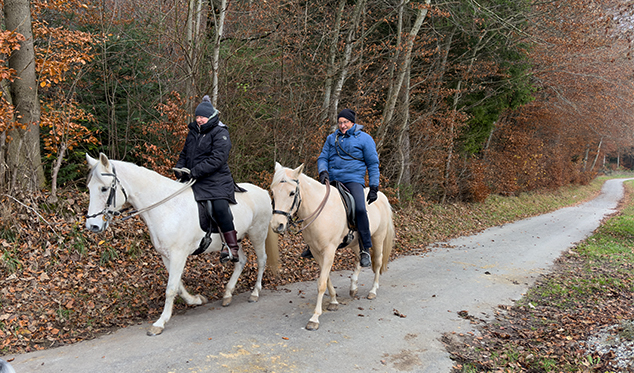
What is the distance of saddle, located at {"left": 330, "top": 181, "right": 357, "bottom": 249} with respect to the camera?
593cm

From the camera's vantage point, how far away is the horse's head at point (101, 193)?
430cm

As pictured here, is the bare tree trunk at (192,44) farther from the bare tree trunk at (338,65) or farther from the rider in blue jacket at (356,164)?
the bare tree trunk at (338,65)

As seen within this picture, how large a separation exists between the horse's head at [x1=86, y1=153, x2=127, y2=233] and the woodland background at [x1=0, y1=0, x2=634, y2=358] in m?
1.50

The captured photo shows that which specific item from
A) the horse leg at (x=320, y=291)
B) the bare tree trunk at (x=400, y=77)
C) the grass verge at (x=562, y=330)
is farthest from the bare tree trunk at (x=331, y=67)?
the grass verge at (x=562, y=330)

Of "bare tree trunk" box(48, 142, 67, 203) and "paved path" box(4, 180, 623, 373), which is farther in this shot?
"bare tree trunk" box(48, 142, 67, 203)

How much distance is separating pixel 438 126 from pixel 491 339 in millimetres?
12453

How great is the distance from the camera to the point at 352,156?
6059 mm

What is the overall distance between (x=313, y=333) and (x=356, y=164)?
260 cm

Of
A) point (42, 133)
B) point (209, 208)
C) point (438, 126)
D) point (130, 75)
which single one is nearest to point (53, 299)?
point (209, 208)

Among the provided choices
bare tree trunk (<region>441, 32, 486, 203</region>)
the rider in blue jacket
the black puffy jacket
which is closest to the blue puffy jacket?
the rider in blue jacket

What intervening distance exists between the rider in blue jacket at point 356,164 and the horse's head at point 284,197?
969 millimetres

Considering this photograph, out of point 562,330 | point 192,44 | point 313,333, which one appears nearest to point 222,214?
point 313,333

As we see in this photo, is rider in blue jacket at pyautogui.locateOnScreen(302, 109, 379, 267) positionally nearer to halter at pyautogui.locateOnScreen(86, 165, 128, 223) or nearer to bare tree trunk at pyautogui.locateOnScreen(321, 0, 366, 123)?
halter at pyautogui.locateOnScreen(86, 165, 128, 223)

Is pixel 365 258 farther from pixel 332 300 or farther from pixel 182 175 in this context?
pixel 182 175
